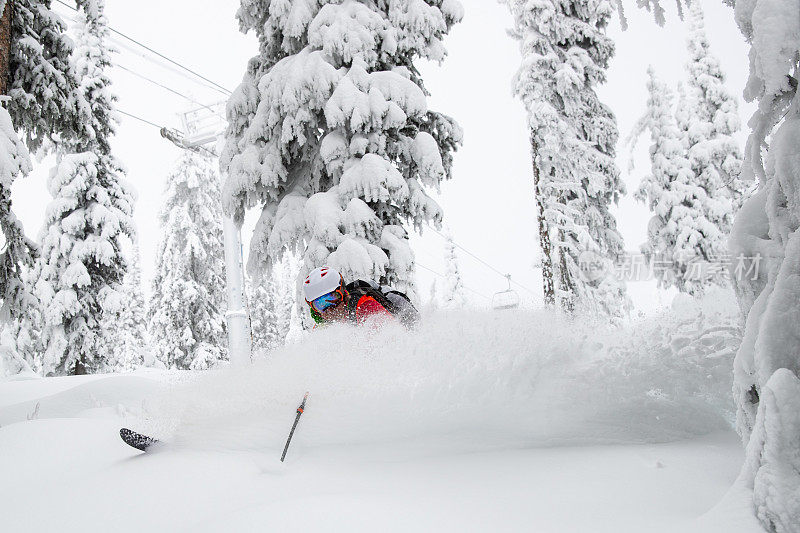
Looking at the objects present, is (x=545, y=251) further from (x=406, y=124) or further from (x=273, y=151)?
(x=273, y=151)

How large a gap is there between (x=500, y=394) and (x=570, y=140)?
43.2ft

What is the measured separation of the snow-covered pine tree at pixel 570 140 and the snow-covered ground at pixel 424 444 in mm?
10151

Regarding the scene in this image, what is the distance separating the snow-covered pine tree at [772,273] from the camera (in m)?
2.10

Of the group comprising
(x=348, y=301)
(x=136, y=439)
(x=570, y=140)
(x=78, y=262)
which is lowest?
(x=136, y=439)

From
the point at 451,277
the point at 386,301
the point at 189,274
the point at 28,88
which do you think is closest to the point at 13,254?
the point at 28,88

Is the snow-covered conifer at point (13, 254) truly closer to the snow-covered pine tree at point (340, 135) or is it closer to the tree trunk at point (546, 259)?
the snow-covered pine tree at point (340, 135)

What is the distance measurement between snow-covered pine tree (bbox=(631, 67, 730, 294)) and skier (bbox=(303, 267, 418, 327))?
1855cm

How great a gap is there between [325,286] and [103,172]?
56.9 feet

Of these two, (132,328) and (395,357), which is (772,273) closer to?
(395,357)

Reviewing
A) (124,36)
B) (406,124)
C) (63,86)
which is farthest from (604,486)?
(124,36)

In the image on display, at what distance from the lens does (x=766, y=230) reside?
262cm

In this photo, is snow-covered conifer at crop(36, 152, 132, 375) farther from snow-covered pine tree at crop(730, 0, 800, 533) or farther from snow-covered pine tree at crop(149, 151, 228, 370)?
snow-covered pine tree at crop(730, 0, 800, 533)

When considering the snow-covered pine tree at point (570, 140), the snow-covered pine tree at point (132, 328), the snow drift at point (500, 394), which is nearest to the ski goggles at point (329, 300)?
the snow drift at point (500, 394)

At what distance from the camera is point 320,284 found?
20.1ft
